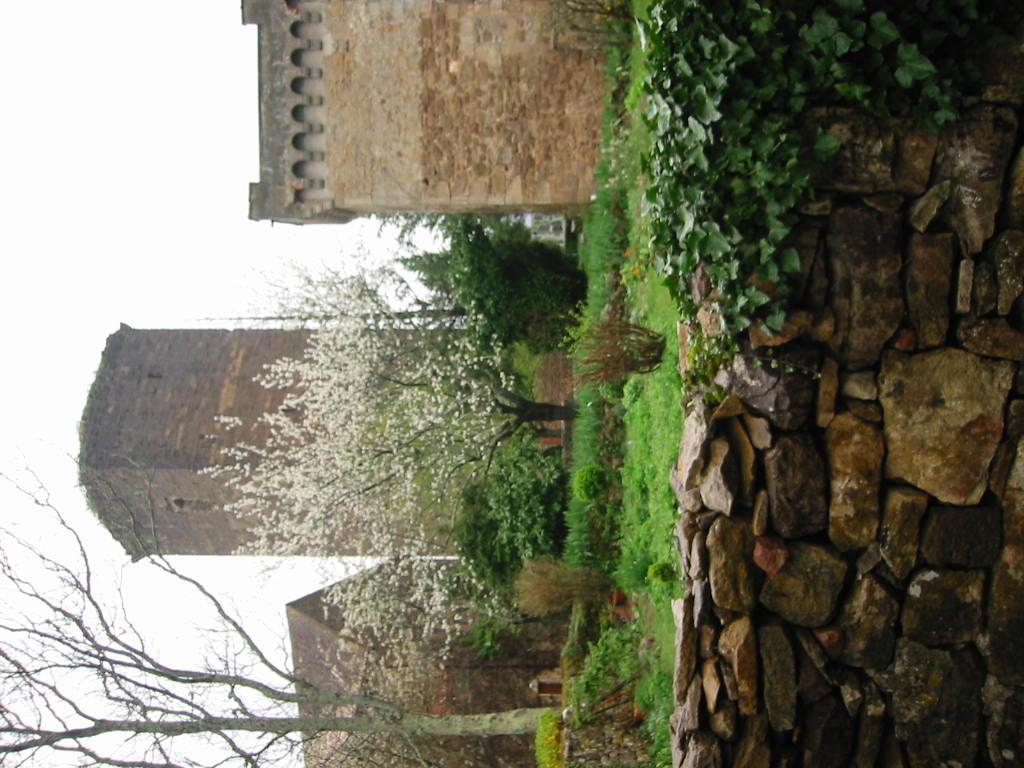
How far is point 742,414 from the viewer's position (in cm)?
486

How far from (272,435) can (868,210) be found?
11.9 m

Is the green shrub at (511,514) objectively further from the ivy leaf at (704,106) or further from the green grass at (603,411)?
the ivy leaf at (704,106)

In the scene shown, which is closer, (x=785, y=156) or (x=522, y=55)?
(x=785, y=156)

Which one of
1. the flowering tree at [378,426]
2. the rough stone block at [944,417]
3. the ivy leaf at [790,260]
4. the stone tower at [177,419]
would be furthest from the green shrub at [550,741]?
the stone tower at [177,419]

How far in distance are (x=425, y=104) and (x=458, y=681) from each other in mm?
8455

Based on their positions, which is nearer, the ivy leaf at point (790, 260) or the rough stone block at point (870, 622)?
the ivy leaf at point (790, 260)

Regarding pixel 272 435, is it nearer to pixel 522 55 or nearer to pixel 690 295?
pixel 522 55

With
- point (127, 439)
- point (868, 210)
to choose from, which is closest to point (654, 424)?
point (868, 210)

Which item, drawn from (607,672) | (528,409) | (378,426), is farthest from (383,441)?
(607,672)

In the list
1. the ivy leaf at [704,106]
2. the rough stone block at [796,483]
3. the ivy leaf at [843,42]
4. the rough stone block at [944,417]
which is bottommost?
the rough stone block at [796,483]

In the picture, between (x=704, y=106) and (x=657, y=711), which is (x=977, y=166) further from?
(x=657, y=711)

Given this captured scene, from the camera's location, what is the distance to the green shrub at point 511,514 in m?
12.1

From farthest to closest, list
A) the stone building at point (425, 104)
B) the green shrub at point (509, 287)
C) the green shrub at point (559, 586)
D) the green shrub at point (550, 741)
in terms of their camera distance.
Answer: the green shrub at point (509, 287) → the stone building at point (425, 104) → the green shrub at point (559, 586) → the green shrub at point (550, 741)

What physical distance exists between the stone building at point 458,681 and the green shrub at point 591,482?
169 inches
